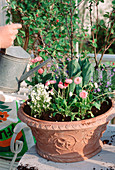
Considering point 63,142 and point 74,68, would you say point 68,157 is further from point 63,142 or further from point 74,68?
point 74,68

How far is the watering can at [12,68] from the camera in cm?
124

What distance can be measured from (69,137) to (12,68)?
53cm

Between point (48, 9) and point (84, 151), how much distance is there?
1.76 metres

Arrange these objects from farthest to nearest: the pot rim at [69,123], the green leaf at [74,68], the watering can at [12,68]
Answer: the watering can at [12,68] < the green leaf at [74,68] < the pot rim at [69,123]

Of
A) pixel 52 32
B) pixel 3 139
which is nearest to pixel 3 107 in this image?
pixel 3 139

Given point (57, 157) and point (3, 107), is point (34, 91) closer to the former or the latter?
point (57, 157)

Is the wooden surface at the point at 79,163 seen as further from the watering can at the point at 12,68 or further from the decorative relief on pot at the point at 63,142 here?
the watering can at the point at 12,68

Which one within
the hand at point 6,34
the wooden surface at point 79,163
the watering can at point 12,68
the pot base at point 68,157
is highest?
the hand at point 6,34

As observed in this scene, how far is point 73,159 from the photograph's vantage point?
104 centimetres

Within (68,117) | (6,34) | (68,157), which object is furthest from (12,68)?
(68,157)

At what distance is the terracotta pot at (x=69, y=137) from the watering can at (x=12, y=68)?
0.27 meters

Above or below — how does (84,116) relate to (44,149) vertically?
above

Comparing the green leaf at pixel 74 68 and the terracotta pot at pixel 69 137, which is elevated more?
the green leaf at pixel 74 68

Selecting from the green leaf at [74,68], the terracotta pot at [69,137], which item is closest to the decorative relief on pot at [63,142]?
the terracotta pot at [69,137]
